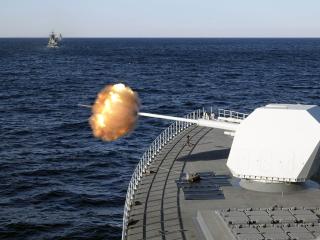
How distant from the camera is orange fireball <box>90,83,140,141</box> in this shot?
2641 centimetres

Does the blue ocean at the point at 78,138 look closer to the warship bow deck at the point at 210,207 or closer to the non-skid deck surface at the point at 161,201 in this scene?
the non-skid deck surface at the point at 161,201

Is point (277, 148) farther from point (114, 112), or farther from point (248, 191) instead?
point (114, 112)

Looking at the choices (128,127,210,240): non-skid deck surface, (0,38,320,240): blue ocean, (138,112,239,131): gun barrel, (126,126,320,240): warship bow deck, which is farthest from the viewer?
(0,38,320,240): blue ocean

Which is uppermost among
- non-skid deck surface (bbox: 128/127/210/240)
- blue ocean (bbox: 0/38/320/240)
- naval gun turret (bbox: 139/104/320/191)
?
naval gun turret (bbox: 139/104/320/191)

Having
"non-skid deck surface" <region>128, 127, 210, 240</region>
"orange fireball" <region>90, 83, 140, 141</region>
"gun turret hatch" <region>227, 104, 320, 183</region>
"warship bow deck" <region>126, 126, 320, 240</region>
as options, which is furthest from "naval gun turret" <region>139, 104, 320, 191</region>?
"orange fireball" <region>90, 83, 140, 141</region>

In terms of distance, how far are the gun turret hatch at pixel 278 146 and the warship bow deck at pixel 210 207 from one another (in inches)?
46.6

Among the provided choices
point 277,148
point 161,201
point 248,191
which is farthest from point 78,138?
point 277,148

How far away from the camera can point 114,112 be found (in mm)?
26344

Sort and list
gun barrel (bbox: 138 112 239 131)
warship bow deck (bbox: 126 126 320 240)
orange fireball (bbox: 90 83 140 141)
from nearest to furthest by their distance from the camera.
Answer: warship bow deck (bbox: 126 126 320 240) < orange fireball (bbox: 90 83 140 141) < gun barrel (bbox: 138 112 239 131)

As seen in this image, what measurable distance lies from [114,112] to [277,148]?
858 centimetres

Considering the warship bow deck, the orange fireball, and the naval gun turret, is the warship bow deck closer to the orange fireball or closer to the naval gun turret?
the naval gun turret

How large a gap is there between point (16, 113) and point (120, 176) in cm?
3428

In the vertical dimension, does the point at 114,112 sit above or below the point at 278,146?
above

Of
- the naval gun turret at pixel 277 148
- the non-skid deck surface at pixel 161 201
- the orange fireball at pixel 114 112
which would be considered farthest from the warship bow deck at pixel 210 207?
the orange fireball at pixel 114 112
